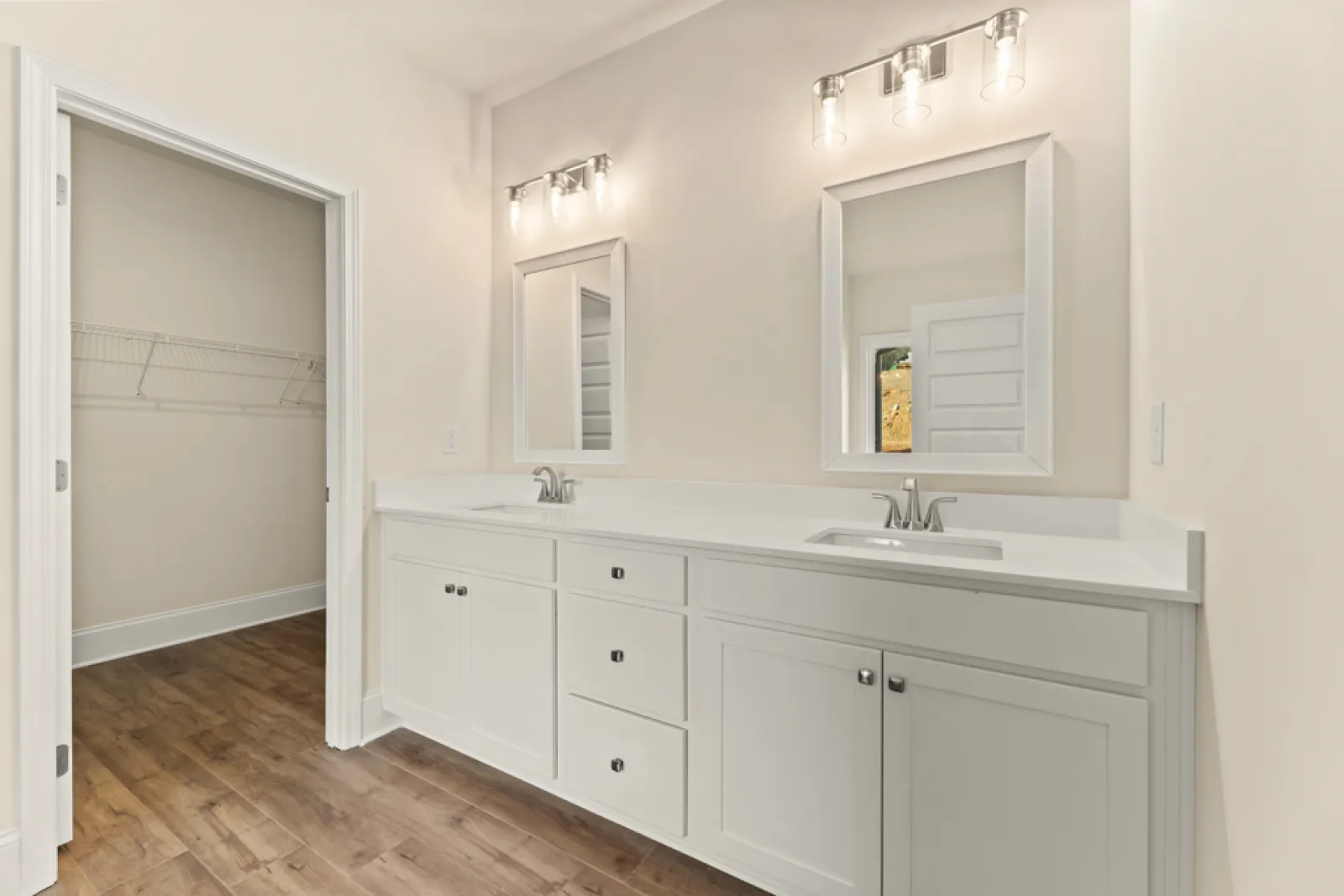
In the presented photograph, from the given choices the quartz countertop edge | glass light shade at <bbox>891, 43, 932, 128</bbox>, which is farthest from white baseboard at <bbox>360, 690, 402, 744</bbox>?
glass light shade at <bbox>891, 43, 932, 128</bbox>

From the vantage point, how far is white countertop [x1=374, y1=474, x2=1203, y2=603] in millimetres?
1128

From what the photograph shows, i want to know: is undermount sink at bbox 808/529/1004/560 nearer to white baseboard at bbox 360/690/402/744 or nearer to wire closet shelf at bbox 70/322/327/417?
white baseboard at bbox 360/690/402/744

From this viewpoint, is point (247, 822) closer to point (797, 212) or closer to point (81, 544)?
point (81, 544)

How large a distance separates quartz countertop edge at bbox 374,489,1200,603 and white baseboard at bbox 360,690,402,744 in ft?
2.37

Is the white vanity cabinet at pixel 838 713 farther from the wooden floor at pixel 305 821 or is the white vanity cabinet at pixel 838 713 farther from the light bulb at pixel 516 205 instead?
the light bulb at pixel 516 205

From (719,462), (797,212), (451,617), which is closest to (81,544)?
(451,617)

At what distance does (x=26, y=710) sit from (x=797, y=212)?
2.56 meters

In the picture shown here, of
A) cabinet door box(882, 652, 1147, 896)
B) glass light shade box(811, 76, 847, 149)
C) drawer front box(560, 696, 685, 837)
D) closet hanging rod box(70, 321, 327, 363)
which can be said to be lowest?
drawer front box(560, 696, 685, 837)

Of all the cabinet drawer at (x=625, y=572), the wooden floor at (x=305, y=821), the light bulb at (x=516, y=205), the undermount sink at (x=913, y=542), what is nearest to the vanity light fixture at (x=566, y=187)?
the light bulb at (x=516, y=205)

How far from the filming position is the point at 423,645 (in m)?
2.22

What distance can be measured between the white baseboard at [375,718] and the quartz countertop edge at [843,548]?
723 millimetres

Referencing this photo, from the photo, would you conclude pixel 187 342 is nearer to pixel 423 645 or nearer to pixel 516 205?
pixel 516 205

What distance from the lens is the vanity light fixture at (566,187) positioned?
8.02ft

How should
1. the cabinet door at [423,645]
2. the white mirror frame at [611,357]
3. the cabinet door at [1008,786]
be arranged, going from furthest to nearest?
the white mirror frame at [611,357]
the cabinet door at [423,645]
the cabinet door at [1008,786]
